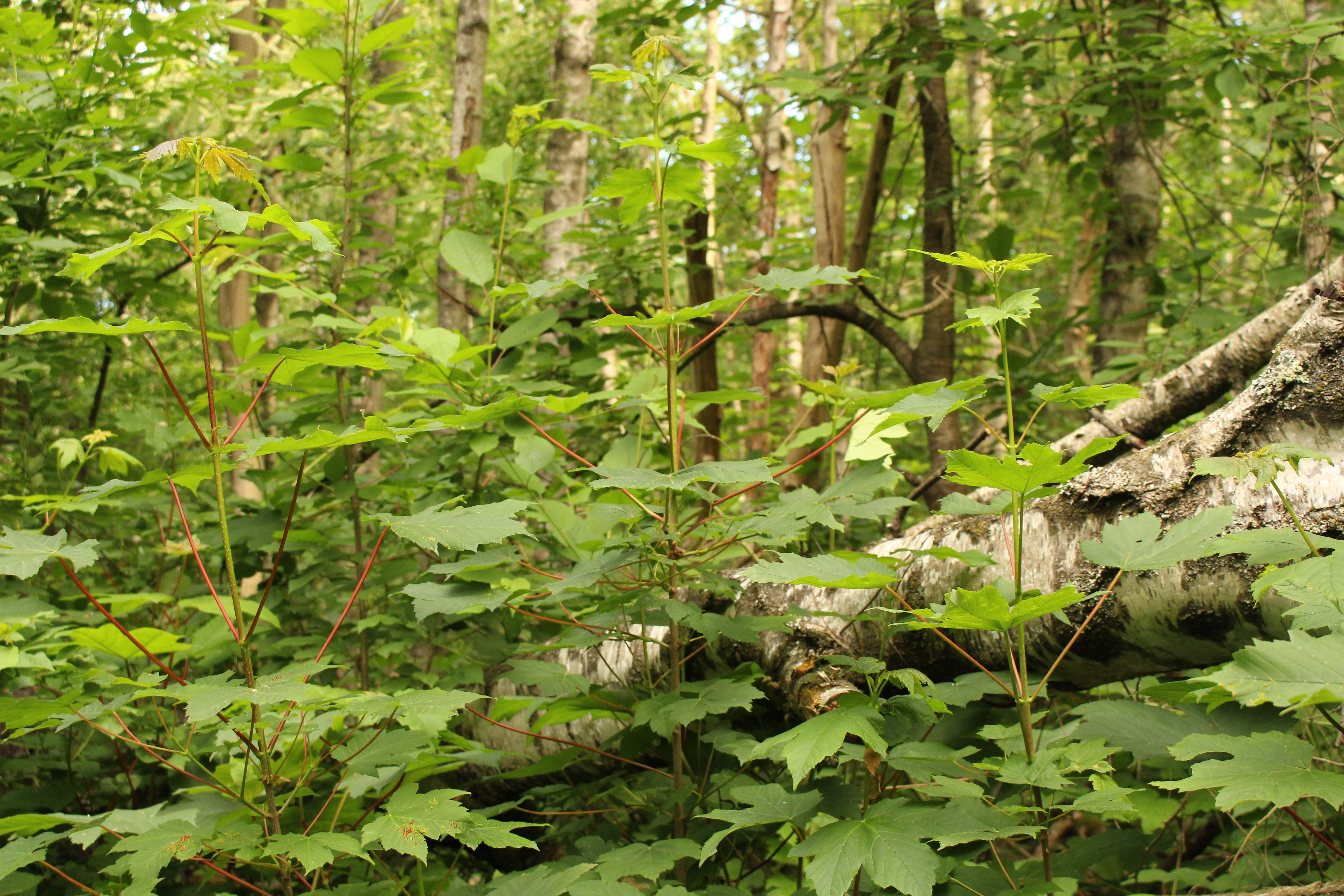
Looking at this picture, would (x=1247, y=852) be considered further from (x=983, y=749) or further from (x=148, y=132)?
(x=148, y=132)

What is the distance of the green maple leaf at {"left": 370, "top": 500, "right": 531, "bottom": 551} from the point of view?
129cm

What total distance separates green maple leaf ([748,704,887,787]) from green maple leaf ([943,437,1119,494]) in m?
0.37

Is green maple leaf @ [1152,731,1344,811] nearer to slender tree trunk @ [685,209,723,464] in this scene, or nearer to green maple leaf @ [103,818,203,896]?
green maple leaf @ [103,818,203,896]

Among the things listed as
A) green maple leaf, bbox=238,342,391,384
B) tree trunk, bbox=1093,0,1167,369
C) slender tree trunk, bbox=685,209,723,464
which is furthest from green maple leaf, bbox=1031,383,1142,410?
tree trunk, bbox=1093,0,1167,369

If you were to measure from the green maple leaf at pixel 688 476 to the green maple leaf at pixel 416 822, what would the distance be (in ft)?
1.80

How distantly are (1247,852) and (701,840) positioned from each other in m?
1.33

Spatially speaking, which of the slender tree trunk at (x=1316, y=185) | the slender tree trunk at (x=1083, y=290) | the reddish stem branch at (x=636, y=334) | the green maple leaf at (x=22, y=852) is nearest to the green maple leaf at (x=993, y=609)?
the reddish stem branch at (x=636, y=334)

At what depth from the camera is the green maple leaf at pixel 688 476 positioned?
1216 mm

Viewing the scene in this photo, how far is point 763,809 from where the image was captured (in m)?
1.28

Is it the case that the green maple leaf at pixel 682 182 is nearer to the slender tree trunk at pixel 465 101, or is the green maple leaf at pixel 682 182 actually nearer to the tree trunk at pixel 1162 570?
the tree trunk at pixel 1162 570

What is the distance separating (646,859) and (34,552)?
1057mm

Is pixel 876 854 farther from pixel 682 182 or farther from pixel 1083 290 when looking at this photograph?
pixel 1083 290

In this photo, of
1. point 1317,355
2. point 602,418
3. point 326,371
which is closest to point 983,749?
point 1317,355

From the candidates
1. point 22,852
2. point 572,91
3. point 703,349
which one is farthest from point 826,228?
point 22,852
